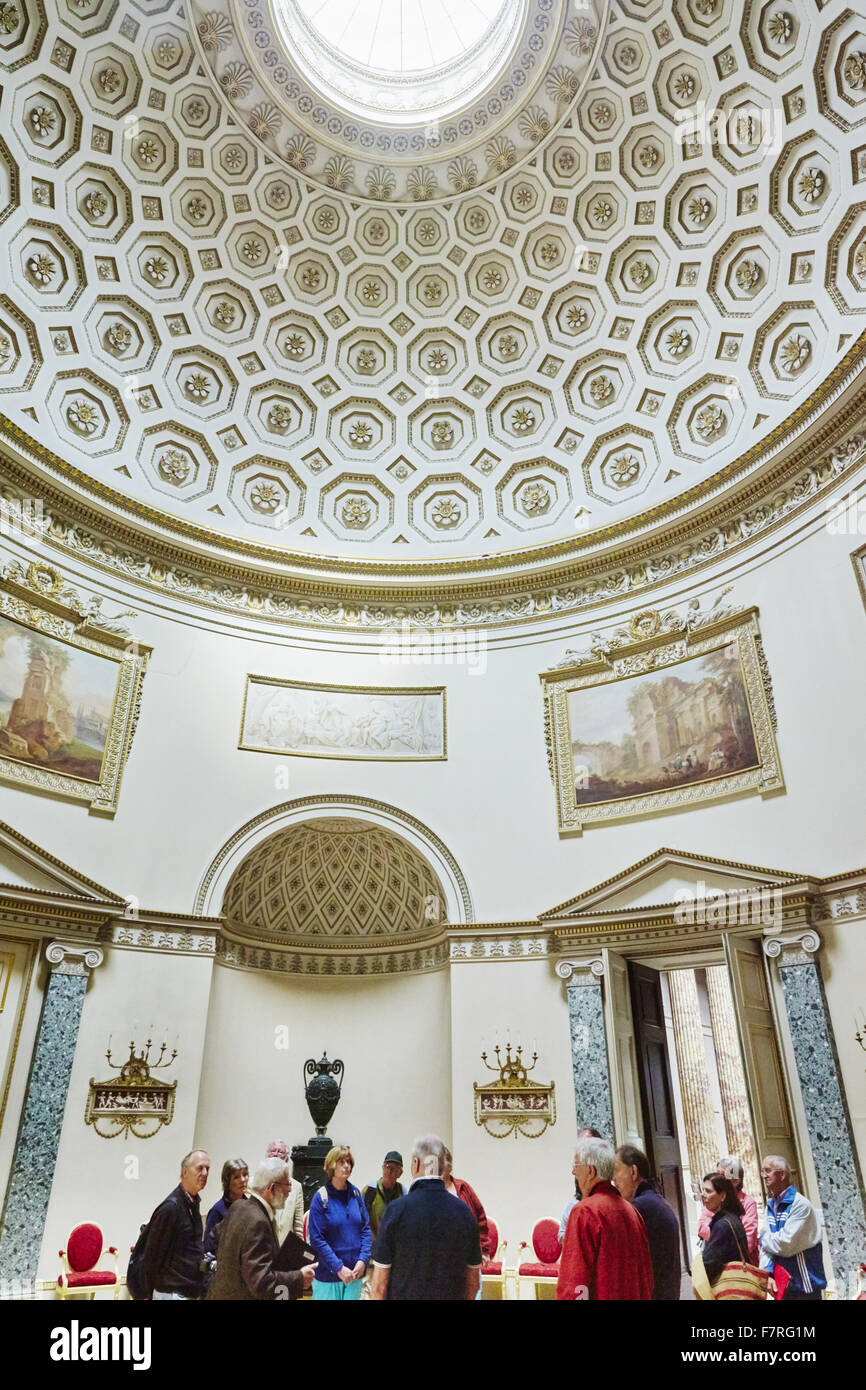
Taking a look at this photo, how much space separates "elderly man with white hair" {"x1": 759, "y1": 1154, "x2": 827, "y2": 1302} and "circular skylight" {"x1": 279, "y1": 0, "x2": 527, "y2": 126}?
19.8 metres

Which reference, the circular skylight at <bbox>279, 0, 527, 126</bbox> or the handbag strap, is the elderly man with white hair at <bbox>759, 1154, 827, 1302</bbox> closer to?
the handbag strap

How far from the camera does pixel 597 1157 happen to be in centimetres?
525

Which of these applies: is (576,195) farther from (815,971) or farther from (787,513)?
(815,971)

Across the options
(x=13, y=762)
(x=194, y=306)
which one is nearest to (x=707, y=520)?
(x=194, y=306)

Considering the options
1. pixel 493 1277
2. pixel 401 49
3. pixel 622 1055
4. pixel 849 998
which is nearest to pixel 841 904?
pixel 849 998

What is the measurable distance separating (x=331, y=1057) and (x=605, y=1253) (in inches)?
456

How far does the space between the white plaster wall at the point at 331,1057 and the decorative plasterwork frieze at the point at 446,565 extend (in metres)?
7.40

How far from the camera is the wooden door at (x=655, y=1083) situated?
1334 centimetres

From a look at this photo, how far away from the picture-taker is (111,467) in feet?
55.0

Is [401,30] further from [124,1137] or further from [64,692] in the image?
[124,1137]

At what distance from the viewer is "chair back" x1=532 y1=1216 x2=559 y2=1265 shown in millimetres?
11477

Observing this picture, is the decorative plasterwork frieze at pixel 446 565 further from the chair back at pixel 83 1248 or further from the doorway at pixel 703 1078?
the chair back at pixel 83 1248

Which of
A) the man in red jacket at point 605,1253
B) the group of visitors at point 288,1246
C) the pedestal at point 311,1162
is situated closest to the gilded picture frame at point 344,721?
the pedestal at point 311,1162
